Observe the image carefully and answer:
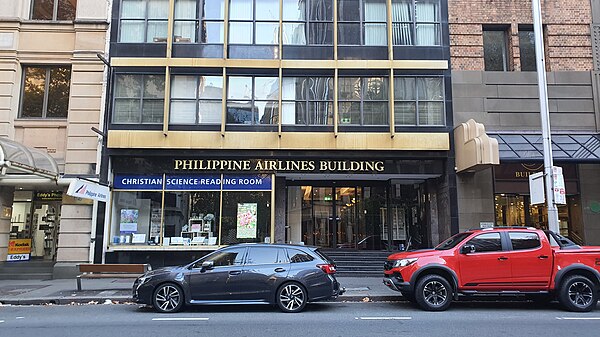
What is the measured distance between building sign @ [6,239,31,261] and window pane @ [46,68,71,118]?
454cm

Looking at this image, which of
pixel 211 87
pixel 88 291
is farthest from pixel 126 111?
pixel 88 291

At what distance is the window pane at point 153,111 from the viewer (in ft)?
51.5

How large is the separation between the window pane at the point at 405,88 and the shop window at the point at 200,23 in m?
6.50

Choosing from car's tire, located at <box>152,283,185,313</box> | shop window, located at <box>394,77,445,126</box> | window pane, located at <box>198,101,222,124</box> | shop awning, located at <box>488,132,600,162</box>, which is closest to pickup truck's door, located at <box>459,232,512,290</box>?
shop awning, located at <box>488,132,600,162</box>

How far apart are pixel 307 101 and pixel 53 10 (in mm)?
9947

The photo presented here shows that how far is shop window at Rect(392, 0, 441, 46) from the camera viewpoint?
16266mm

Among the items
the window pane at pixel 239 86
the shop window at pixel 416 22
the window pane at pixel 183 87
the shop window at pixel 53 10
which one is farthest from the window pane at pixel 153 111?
the shop window at pixel 416 22

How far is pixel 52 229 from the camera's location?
16609 millimetres

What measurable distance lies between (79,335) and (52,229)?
10776 mm

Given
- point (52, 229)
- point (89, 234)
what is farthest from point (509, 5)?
point (52, 229)

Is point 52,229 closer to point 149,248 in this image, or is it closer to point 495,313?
point 149,248

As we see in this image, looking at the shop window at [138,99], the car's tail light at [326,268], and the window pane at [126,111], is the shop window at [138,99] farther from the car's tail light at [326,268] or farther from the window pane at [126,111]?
the car's tail light at [326,268]

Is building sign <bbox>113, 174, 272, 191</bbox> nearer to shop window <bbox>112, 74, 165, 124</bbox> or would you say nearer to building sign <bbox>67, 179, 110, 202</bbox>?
building sign <bbox>67, 179, 110, 202</bbox>

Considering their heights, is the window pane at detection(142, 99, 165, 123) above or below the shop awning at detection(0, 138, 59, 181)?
above
